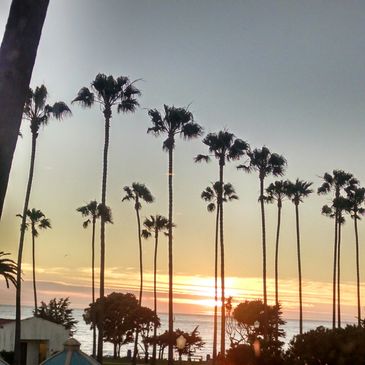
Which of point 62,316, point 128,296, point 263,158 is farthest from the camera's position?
point 128,296

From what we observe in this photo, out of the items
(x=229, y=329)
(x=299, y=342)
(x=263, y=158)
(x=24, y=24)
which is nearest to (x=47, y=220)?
(x=263, y=158)

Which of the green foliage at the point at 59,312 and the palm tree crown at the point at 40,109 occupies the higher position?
the palm tree crown at the point at 40,109

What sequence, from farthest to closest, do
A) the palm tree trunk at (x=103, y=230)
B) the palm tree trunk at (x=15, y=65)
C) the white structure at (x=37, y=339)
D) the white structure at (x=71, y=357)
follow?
the white structure at (x=37, y=339) → the palm tree trunk at (x=103, y=230) → the white structure at (x=71, y=357) → the palm tree trunk at (x=15, y=65)

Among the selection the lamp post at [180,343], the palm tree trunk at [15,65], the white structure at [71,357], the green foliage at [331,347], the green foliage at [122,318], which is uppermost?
the palm tree trunk at [15,65]

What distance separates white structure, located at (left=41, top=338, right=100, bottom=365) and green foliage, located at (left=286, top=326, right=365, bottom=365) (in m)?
14.5

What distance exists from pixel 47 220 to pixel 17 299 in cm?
3341

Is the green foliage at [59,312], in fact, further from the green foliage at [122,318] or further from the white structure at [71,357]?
the white structure at [71,357]

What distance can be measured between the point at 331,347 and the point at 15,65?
26407 mm

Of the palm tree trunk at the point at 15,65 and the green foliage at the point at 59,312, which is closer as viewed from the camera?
the palm tree trunk at the point at 15,65

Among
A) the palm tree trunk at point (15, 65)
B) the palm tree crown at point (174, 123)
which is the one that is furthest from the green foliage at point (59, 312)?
the palm tree trunk at point (15, 65)

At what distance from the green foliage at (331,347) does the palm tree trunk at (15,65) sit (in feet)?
83.8

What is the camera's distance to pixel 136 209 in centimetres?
7644

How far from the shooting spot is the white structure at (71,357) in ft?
57.4

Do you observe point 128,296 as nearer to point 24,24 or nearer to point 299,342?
point 299,342
